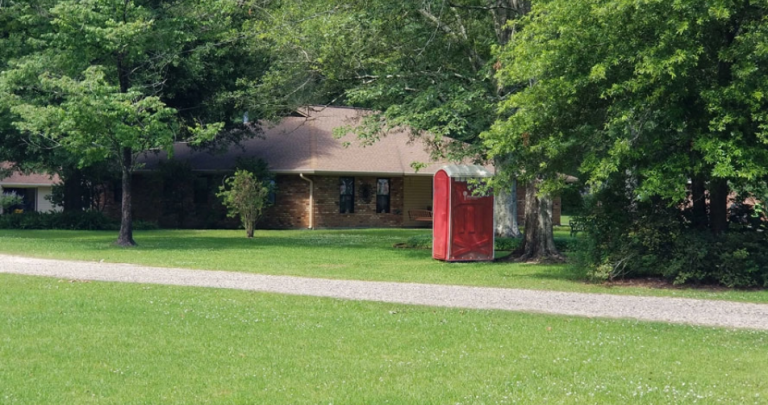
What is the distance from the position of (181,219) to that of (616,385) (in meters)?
36.5

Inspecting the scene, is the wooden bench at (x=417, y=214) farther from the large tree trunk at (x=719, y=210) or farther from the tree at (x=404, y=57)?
the large tree trunk at (x=719, y=210)

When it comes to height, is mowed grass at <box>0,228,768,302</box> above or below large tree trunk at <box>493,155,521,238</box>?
below

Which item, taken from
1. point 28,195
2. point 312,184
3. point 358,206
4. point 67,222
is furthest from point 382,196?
point 28,195

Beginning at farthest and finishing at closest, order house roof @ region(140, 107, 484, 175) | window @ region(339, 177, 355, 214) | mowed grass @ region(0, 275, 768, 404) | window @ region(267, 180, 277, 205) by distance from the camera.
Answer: window @ region(339, 177, 355, 214), house roof @ region(140, 107, 484, 175), window @ region(267, 180, 277, 205), mowed grass @ region(0, 275, 768, 404)

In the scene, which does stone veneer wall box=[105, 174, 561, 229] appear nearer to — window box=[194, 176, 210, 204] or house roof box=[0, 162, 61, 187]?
window box=[194, 176, 210, 204]

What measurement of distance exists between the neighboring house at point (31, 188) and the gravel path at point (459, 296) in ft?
128

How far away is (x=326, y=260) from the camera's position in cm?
2214

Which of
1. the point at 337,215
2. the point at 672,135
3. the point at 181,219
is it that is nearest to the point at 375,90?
the point at 672,135

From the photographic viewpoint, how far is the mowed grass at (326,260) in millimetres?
17109

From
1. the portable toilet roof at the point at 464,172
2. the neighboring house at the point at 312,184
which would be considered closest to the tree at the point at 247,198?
Answer: the neighboring house at the point at 312,184

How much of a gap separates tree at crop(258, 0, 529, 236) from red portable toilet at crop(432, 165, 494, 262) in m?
0.98

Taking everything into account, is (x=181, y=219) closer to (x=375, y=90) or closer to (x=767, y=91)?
(x=375, y=90)

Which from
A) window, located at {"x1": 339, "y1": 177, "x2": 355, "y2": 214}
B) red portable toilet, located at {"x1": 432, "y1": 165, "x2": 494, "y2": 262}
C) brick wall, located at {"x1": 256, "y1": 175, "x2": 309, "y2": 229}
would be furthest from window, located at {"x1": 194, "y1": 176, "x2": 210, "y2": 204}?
red portable toilet, located at {"x1": 432, "y1": 165, "x2": 494, "y2": 262}

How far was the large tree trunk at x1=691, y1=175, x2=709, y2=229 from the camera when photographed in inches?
706
